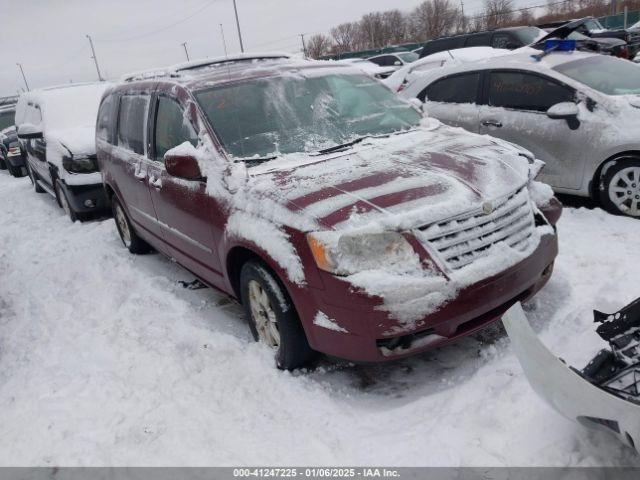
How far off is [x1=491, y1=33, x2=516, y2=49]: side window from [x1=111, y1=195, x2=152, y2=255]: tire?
12.4 metres

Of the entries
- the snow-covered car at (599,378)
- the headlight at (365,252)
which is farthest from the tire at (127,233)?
the snow-covered car at (599,378)

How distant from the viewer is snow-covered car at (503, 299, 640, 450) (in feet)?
6.37

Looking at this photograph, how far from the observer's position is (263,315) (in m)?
3.30

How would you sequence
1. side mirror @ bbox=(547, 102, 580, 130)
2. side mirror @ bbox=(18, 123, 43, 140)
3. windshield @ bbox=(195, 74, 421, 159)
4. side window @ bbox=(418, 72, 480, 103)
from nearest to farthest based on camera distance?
windshield @ bbox=(195, 74, 421, 159), side mirror @ bbox=(547, 102, 580, 130), side window @ bbox=(418, 72, 480, 103), side mirror @ bbox=(18, 123, 43, 140)

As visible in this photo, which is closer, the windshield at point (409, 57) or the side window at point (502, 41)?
the side window at point (502, 41)

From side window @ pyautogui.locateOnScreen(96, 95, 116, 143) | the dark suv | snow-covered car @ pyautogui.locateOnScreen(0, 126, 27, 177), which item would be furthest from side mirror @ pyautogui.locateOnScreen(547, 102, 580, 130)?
snow-covered car @ pyautogui.locateOnScreen(0, 126, 27, 177)

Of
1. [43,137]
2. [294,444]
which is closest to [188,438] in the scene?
[294,444]

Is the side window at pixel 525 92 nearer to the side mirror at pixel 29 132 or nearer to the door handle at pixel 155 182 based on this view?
the door handle at pixel 155 182

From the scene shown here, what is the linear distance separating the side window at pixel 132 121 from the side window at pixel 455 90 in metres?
3.61

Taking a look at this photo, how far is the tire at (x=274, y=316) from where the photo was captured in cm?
297

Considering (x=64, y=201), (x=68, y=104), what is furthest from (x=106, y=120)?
(x=68, y=104)

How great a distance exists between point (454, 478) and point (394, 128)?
8.30 ft

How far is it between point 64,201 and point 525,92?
650 centimetres

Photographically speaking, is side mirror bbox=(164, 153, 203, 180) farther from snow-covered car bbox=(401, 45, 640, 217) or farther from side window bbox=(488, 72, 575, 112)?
side window bbox=(488, 72, 575, 112)
